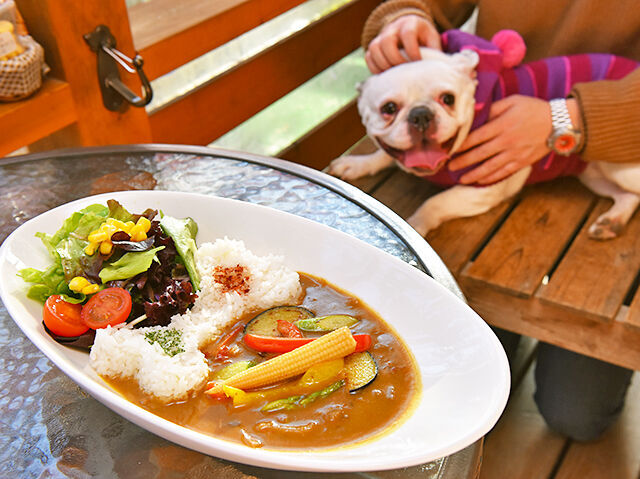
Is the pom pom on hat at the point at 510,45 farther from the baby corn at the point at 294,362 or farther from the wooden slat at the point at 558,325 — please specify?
the baby corn at the point at 294,362

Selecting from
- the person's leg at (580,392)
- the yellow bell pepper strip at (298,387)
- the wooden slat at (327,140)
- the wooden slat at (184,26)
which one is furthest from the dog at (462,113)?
the yellow bell pepper strip at (298,387)

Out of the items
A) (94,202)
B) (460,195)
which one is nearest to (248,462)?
(94,202)

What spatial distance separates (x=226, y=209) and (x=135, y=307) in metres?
0.22

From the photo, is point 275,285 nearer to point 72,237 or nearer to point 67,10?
point 72,237

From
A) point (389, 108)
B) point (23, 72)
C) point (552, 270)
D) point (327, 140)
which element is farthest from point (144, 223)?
point (327, 140)

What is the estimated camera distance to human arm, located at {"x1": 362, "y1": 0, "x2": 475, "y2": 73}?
Result: 169 centimetres

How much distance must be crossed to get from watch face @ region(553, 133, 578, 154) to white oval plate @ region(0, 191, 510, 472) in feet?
3.15

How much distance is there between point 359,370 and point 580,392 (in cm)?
119

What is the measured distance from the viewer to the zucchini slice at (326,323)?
0.79 meters

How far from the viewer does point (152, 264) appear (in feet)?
2.75

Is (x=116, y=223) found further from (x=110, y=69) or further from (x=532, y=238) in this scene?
(x=532, y=238)

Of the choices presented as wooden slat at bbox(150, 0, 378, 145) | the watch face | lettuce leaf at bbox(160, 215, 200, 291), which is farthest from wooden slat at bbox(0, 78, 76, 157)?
the watch face

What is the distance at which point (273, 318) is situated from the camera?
2.64 ft

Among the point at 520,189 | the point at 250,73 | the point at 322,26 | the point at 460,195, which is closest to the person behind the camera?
the point at 460,195
